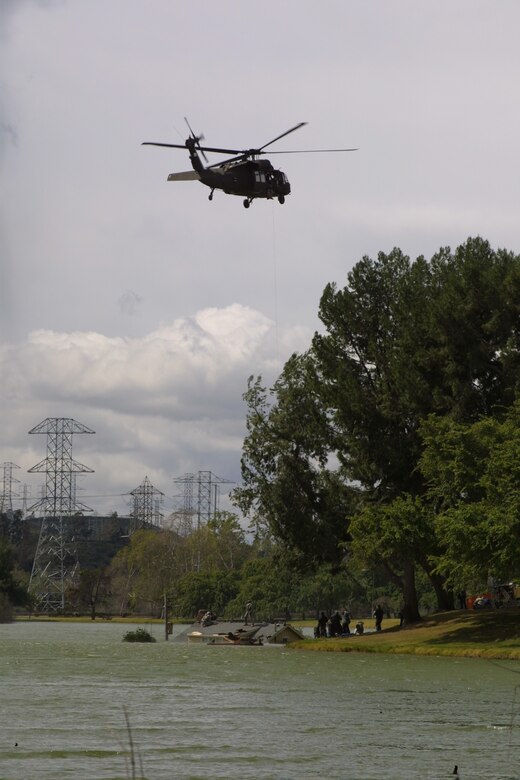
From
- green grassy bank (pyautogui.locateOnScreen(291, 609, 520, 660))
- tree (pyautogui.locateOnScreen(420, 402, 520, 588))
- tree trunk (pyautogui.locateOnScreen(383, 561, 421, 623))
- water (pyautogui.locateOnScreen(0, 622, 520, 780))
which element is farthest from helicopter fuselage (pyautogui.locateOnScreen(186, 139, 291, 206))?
tree trunk (pyautogui.locateOnScreen(383, 561, 421, 623))

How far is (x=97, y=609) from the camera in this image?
196 meters

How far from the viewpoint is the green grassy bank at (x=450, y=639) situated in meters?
62.7

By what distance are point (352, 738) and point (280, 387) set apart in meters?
50.0

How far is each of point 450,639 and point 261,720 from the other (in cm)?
3311

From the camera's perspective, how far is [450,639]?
218 ft

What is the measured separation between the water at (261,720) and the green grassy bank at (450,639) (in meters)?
4.79

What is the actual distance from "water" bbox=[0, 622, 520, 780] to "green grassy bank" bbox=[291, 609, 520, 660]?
4785mm

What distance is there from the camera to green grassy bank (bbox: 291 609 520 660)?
62688mm

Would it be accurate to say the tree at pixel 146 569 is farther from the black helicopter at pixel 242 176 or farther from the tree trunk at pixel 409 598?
the black helicopter at pixel 242 176

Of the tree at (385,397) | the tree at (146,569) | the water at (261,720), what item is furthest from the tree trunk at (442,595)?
the tree at (146,569)

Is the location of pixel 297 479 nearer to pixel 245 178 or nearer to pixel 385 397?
pixel 385 397

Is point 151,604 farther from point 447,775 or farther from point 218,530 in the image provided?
point 447,775

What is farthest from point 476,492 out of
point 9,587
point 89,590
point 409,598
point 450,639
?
point 89,590

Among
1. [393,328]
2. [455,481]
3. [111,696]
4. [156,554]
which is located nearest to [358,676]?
[111,696]
